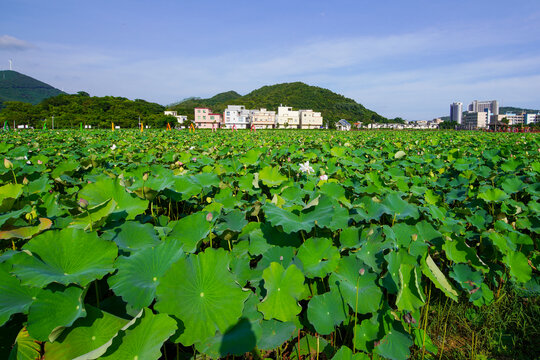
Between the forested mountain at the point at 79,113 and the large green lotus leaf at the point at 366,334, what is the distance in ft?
180

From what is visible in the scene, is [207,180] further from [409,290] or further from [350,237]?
[409,290]

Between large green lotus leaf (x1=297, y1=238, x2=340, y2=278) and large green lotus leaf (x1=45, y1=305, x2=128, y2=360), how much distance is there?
75 cm

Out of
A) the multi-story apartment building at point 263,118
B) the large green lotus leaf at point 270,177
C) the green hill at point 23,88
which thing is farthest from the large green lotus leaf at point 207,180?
the green hill at point 23,88

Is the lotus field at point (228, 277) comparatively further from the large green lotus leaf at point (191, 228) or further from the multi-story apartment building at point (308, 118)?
the multi-story apartment building at point (308, 118)

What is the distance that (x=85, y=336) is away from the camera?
30.8 inches

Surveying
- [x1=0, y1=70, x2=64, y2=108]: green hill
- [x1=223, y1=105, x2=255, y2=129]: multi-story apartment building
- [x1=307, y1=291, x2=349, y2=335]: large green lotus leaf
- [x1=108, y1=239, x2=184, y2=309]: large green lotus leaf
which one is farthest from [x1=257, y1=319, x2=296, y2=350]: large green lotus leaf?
[x1=0, y1=70, x2=64, y2=108]: green hill

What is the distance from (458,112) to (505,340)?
180m

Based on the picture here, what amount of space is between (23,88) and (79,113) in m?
165

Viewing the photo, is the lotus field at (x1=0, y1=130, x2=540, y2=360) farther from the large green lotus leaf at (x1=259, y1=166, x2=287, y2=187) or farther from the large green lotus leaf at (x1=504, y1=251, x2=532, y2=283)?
the large green lotus leaf at (x1=259, y1=166, x2=287, y2=187)

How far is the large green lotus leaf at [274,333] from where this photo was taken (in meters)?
0.93

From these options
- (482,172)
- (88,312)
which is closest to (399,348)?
(88,312)

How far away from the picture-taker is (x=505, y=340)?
1358mm

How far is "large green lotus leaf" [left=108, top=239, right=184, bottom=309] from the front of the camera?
859 millimetres

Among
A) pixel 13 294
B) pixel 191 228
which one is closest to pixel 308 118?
pixel 191 228
